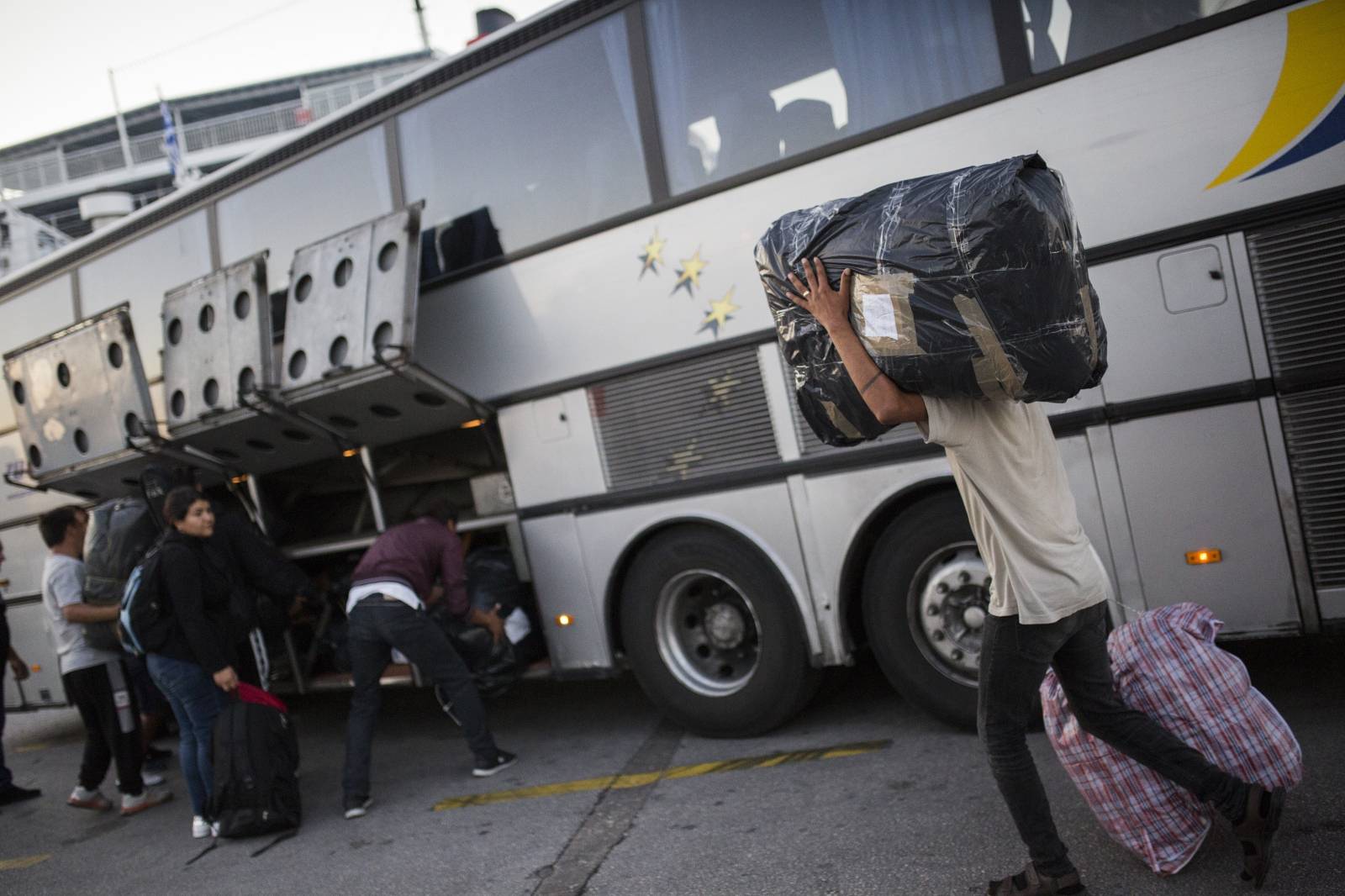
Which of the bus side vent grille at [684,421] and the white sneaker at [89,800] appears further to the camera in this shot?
the white sneaker at [89,800]

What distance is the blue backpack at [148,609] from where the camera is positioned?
198 inches

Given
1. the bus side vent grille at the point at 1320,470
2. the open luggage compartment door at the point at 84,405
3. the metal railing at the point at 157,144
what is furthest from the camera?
the metal railing at the point at 157,144

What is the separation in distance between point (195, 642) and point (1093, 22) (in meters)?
4.70

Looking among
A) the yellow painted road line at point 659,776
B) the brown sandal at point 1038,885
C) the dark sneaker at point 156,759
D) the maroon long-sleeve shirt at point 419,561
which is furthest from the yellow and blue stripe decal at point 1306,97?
the dark sneaker at point 156,759

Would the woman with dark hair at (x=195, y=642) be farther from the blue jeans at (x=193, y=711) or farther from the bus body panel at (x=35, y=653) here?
the bus body panel at (x=35, y=653)

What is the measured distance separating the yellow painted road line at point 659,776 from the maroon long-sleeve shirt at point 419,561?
0.92 meters

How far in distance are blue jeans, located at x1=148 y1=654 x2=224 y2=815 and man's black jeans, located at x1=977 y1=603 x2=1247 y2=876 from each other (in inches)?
154

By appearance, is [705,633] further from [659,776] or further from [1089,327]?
[1089,327]

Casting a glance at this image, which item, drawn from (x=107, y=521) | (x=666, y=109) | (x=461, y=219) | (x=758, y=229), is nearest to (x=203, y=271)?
(x=107, y=521)

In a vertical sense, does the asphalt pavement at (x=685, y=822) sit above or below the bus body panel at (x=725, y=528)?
below

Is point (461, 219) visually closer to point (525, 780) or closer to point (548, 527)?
point (548, 527)

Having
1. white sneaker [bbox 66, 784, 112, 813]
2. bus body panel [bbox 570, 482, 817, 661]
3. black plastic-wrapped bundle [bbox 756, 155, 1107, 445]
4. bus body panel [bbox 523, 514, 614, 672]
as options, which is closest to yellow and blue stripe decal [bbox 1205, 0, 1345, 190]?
black plastic-wrapped bundle [bbox 756, 155, 1107, 445]

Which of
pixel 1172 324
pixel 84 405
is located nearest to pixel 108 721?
pixel 84 405

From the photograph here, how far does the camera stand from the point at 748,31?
4594 millimetres
